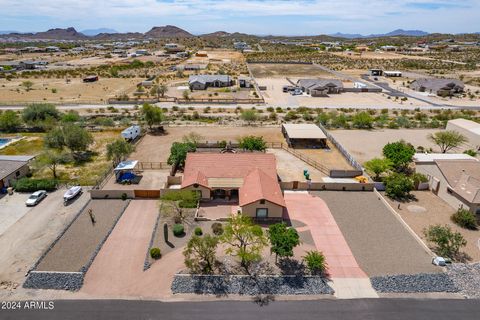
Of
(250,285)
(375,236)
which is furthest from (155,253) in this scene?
(375,236)

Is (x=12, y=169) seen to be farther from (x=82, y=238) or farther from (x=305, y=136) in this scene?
(x=305, y=136)

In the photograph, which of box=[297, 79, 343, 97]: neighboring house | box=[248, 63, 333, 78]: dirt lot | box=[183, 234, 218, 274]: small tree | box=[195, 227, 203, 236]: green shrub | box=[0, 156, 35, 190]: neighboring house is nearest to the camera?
box=[183, 234, 218, 274]: small tree

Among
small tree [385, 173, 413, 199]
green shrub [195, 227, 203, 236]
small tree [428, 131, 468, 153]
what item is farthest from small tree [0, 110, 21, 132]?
small tree [428, 131, 468, 153]

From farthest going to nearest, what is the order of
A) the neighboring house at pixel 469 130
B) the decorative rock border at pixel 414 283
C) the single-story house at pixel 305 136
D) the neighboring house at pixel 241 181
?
the single-story house at pixel 305 136 < the neighboring house at pixel 469 130 < the neighboring house at pixel 241 181 < the decorative rock border at pixel 414 283

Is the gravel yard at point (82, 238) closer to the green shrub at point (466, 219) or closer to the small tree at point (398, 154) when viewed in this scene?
the small tree at point (398, 154)

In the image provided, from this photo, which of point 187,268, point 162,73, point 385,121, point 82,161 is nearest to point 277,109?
point 385,121

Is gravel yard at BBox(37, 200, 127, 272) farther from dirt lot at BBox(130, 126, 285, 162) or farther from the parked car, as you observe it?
dirt lot at BBox(130, 126, 285, 162)

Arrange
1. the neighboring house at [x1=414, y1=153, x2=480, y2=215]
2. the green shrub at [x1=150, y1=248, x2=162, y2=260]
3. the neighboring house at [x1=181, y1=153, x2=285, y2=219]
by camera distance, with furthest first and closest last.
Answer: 1. the neighboring house at [x1=414, y1=153, x2=480, y2=215]
2. the neighboring house at [x1=181, y1=153, x2=285, y2=219]
3. the green shrub at [x1=150, y1=248, x2=162, y2=260]

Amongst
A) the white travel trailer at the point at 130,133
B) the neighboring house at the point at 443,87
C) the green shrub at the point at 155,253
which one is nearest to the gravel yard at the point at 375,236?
the green shrub at the point at 155,253
